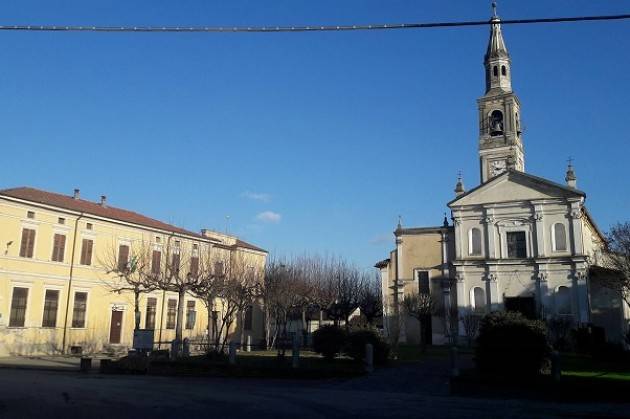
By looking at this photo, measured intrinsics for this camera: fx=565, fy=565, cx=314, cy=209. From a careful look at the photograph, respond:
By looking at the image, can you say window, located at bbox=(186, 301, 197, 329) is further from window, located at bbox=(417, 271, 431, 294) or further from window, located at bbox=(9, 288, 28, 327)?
window, located at bbox=(417, 271, 431, 294)

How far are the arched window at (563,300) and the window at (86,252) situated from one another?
3355cm

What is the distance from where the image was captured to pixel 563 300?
42.2 meters

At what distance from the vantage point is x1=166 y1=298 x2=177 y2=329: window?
138 ft

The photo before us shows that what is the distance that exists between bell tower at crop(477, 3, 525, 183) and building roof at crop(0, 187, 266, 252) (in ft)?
78.8

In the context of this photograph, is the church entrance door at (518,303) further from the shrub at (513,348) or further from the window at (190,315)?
the shrub at (513,348)

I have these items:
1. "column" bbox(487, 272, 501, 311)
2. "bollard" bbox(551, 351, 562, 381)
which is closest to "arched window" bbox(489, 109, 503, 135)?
"column" bbox(487, 272, 501, 311)

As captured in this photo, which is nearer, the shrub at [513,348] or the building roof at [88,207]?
the shrub at [513,348]

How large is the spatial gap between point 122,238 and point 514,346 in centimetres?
2898

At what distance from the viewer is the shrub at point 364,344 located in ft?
79.1

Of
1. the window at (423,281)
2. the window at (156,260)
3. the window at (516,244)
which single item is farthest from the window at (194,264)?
the window at (516,244)

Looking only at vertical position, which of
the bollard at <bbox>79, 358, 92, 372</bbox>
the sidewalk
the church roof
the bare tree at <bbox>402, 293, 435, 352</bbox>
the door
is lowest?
the sidewalk

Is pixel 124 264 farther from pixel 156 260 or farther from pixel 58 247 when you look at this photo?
pixel 58 247

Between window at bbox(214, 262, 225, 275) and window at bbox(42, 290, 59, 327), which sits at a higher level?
window at bbox(214, 262, 225, 275)

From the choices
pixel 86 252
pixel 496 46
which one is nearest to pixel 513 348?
pixel 86 252
